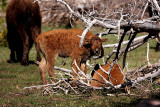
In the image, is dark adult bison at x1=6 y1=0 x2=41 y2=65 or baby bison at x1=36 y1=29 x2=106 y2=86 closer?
baby bison at x1=36 y1=29 x2=106 y2=86

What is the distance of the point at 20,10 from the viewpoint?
10961 mm

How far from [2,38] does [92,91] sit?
35.7 ft

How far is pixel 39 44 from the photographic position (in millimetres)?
8039

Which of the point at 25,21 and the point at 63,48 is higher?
the point at 25,21

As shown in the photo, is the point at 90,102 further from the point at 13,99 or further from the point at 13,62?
the point at 13,62

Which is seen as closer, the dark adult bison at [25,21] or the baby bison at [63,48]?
the baby bison at [63,48]

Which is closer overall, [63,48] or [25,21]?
[63,48]

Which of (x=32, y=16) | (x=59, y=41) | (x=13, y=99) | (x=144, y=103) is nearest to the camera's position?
(x=144, y=103)

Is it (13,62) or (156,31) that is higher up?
(156,31)

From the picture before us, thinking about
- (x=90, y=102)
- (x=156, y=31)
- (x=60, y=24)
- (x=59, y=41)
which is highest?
(x=156, y=31)

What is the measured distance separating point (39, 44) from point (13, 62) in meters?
4.39

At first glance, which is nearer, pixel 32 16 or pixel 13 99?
pixel 13 99

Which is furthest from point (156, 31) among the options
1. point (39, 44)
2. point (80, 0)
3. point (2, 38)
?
point (80, 0)

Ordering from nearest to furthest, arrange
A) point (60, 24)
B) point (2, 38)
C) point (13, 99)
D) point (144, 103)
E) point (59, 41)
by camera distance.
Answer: point (144, 103) → point (13, 99) → point (59, 41) → point (2, 38) → point (60, 24)
